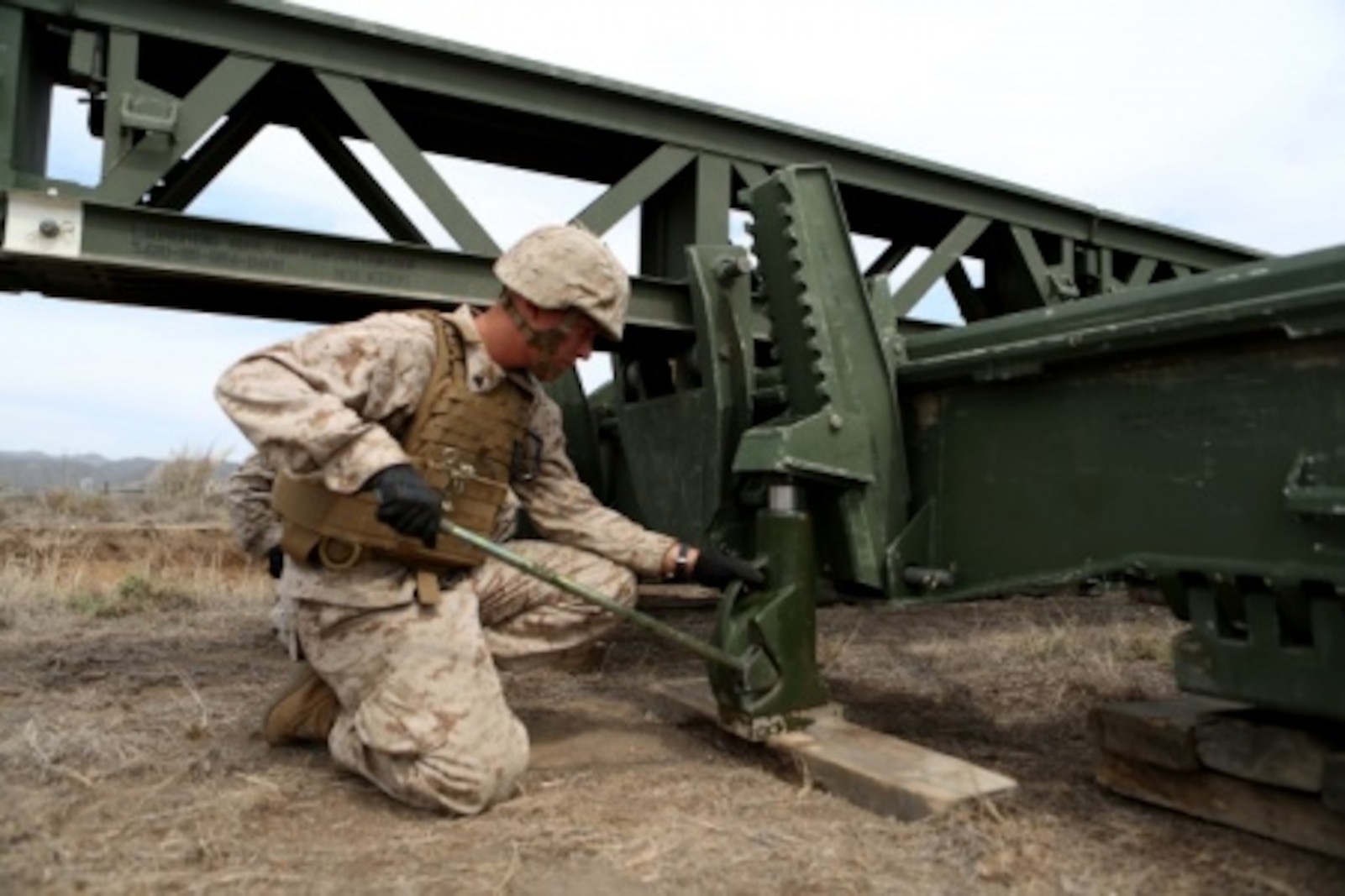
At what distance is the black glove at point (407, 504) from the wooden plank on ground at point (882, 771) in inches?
46.7

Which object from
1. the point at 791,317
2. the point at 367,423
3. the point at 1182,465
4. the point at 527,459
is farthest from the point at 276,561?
the point at 1182,465

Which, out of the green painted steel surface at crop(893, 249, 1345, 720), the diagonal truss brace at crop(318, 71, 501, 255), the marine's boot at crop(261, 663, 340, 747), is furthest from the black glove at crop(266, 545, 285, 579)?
the green painted steel surface at crop(893, 249, 1345, 720)

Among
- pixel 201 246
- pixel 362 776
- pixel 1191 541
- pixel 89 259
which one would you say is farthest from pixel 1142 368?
pixel 89 259

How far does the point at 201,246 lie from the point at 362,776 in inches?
72.7

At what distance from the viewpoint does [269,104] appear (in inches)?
159

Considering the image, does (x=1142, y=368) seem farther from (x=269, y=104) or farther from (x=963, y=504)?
(x=269, y=104)

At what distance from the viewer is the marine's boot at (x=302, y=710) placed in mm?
3184

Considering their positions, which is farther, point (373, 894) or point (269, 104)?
point (269, 104)

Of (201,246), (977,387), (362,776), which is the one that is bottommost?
(362,776)

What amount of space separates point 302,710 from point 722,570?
4.62 ft

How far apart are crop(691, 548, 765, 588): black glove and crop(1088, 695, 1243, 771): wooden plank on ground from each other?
1034 millimetres

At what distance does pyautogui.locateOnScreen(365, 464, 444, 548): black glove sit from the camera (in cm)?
249

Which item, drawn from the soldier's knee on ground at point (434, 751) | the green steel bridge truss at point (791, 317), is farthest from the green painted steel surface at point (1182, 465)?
the soldier's knee on ground at point (434, 751)

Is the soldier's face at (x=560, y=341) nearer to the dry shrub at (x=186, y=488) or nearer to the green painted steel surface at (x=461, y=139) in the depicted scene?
the green painted steel surface at (x=461, y=139)
